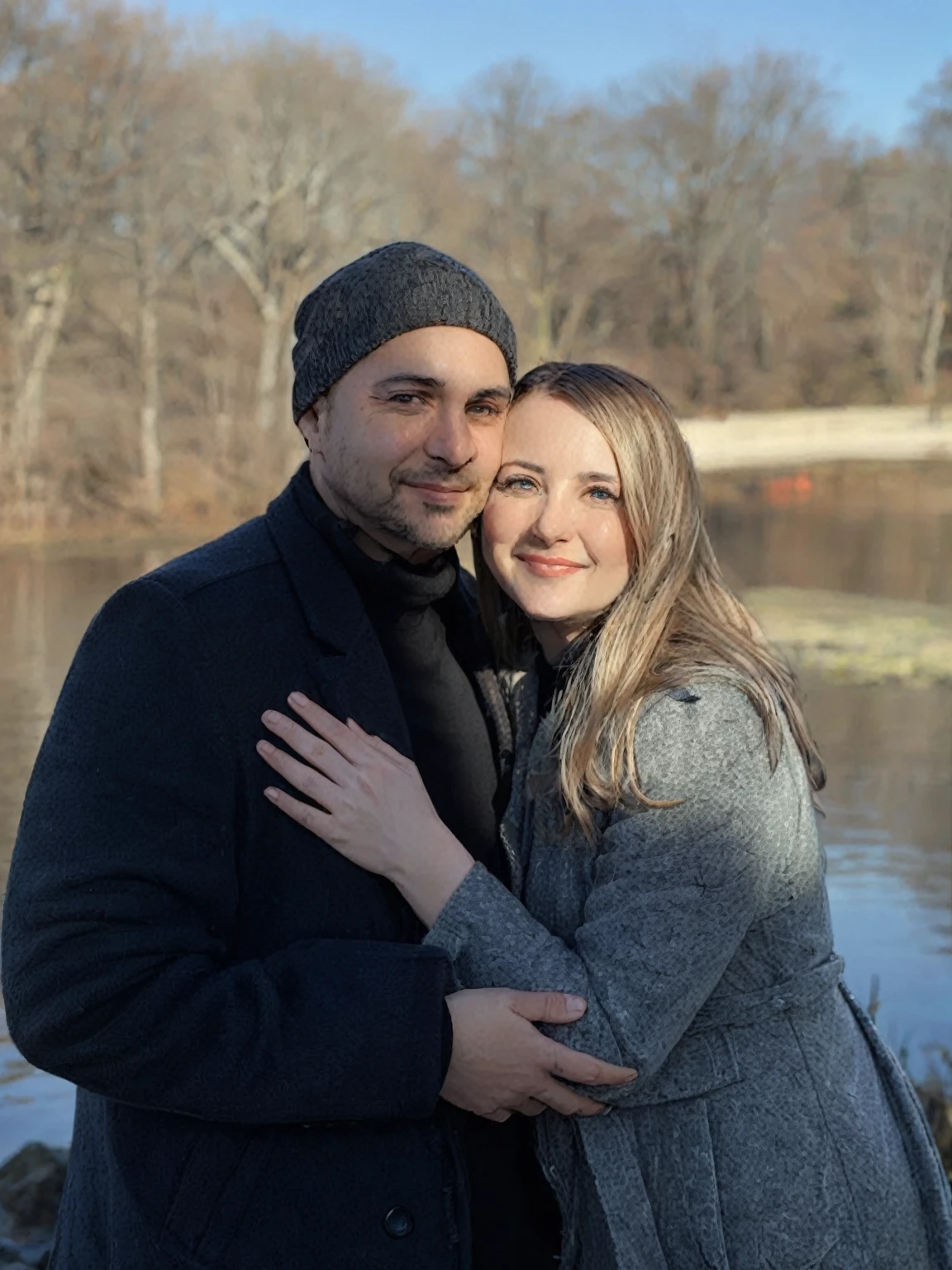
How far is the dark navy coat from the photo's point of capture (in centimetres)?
174

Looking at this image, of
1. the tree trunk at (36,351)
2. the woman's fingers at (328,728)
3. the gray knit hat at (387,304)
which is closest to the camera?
the woman's fingers at (328,728)

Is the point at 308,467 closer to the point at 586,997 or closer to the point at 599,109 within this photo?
the point at 586,997

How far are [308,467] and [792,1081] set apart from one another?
1140 millimetres

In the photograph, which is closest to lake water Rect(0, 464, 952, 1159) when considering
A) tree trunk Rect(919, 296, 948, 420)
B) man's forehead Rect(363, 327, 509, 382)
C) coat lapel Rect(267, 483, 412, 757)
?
coat lapel Rect(267, 483, 412, 757)

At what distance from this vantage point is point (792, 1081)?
6.34 ft

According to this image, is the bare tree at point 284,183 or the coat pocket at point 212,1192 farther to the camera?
the bare tree at point 284,183

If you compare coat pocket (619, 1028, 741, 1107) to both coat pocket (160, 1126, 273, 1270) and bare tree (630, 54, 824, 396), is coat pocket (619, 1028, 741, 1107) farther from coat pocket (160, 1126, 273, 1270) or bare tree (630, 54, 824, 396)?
bare tree (630, 54, 824, 396)

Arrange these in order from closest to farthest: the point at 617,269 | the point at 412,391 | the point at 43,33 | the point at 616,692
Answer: the point at 616,692 → the point at 412,391 → the point at 43,33 → the point at 617,269

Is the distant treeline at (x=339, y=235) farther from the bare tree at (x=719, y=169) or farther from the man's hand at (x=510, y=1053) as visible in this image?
the man's hand at (x=510, y=1053)

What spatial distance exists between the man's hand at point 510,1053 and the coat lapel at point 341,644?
393 millimetres

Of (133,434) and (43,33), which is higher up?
(43,33)

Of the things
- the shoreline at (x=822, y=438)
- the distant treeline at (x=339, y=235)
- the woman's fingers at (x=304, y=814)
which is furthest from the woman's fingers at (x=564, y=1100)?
the shoreline at (x=822, y=438)

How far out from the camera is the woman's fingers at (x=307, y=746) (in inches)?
75.7

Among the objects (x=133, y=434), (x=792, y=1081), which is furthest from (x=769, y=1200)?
(x=133, y=434)
